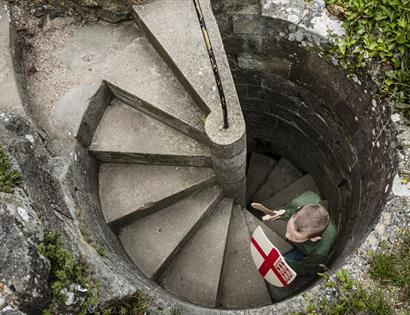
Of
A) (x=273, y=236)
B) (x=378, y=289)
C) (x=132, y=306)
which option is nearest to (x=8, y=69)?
(x=132, y=306)

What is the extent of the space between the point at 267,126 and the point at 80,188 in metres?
3.71

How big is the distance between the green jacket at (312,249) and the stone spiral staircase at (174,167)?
0.57 metres

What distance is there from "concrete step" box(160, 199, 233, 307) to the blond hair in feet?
4.77

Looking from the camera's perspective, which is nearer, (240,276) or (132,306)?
(132,306)

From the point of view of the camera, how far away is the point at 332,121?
5.57 meters

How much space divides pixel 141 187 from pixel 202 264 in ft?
4.10

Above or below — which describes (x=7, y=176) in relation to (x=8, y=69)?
below

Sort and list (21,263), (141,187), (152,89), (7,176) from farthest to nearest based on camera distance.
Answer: (141,187), (152,89), (7,176), (21,263)

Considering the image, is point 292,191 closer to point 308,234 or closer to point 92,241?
point 308,234

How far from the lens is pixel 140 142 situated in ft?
16.2

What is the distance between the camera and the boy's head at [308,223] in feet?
13.5

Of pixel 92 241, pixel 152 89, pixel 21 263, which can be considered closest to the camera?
pixel 21 263

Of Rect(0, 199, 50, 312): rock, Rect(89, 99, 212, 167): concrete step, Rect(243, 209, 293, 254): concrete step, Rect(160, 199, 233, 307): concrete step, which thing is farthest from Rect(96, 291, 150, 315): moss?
Rect(243, 209, 293, 254): concrete step

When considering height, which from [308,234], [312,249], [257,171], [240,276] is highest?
[308,234]
